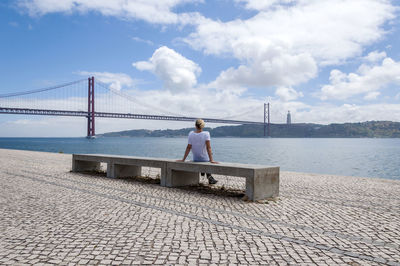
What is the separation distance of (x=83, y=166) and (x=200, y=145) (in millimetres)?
3971

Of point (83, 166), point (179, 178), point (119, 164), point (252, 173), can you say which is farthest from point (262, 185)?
point (83, 166)

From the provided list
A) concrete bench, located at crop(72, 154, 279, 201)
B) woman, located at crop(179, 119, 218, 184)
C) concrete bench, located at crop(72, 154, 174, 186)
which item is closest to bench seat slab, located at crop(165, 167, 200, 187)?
concrete bench, located at crop(72, 154, 279, 201)

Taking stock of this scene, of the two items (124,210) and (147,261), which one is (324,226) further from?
(124,210)

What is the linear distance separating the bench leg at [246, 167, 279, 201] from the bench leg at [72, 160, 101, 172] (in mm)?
4962

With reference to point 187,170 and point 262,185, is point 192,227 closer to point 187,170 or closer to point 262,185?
point 262,185

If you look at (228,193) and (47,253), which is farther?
(228,193)

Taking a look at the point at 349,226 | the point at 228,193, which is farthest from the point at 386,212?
the point at 228,193

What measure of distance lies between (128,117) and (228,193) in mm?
43530

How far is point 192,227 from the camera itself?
341 centimetres

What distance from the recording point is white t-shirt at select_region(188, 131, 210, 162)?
566 centimetres

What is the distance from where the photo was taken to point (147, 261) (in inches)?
99.4

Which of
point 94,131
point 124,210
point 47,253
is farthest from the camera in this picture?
point 94,131

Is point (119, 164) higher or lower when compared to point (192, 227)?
higher

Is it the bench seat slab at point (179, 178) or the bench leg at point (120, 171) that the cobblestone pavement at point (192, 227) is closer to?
the bench seat slab at point (179, 178)
